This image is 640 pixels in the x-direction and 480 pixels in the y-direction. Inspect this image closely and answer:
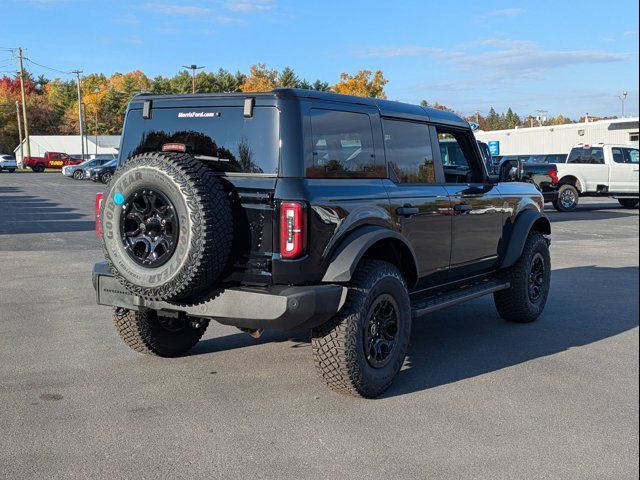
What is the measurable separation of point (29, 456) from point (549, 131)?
4357cm

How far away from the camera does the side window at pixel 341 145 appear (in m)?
4.59

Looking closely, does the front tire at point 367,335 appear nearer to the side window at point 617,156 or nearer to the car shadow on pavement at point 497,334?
the car shadow on pavement at point 497,334

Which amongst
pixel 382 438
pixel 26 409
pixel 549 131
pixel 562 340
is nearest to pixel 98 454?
pixel 26 409

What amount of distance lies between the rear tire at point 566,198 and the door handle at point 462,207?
17478 millimetres

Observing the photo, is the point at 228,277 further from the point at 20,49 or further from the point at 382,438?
the point at 20,49

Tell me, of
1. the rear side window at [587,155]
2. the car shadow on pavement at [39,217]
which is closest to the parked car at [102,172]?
the car shadow on pavement at [39,217]

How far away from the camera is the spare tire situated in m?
4.16

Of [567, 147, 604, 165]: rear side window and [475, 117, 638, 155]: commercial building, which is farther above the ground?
[475, 117, 638, 155]: commercial building

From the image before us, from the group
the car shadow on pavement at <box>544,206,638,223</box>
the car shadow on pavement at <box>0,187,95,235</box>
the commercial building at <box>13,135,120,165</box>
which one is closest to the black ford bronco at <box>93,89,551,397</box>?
the car shadow on pavement at <box>0,187,95,235</box>

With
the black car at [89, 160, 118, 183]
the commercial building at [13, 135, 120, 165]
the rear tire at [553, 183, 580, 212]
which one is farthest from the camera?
the commercial building at [13, 135, 120, 165]

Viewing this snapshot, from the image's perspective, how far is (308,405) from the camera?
4.62 meters

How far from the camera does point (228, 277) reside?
4.50 meters

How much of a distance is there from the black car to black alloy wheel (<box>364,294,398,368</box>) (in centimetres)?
3702

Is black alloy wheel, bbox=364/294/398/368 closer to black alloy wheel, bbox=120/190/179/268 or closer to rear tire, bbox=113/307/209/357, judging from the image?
rear tire, bbox=113/307/209/357
